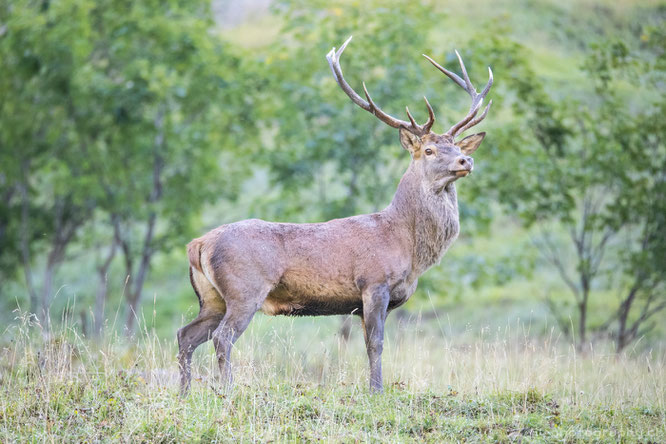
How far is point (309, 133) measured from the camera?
51.7 ft

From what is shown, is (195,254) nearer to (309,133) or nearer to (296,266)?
(296,266)

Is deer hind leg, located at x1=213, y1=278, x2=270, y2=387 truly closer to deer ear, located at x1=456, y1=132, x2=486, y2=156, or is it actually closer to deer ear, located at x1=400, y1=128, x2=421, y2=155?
deer ear, located at x1=400, y1=128, x2=421, y2=155

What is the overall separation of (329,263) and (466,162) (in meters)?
1.55

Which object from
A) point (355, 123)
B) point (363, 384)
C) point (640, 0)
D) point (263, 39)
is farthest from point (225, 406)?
point (263, 39)

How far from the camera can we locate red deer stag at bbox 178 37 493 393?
6805mm

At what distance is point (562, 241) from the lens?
1032 inches

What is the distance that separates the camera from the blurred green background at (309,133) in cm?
1424

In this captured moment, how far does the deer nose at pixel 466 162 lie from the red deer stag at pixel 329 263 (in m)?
0.01

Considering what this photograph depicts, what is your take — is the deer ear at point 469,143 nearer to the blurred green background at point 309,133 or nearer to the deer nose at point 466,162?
the deer nose at point 466,162

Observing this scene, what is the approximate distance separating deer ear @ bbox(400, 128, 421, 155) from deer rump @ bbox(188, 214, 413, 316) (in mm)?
973

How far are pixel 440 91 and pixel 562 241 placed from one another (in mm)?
12551

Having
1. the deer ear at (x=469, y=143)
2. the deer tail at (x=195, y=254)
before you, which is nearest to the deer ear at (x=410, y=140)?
the deer ear at (x=469, y=143)

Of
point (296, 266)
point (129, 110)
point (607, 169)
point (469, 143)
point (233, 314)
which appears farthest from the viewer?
point (129, 110)

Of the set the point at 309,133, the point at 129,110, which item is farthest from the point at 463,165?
the point at 129,110
